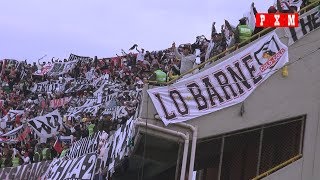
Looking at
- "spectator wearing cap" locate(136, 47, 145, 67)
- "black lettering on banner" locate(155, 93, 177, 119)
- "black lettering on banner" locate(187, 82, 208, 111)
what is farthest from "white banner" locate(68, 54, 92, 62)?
"black lettering on banner" locate(155, 93, 177, 119)

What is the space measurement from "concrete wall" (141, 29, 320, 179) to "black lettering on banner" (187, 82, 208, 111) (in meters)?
0.24

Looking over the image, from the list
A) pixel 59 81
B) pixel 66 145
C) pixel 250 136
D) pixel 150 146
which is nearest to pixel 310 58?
pixel 250 136

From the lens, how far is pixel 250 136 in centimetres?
1591

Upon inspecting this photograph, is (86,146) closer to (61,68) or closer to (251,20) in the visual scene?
(251,20)

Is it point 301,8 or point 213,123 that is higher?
point 301,8

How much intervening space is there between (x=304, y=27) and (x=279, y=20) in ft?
1.83

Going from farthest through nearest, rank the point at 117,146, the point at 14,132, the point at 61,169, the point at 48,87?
the point at 48,87, the point at 14,132, the point at 61,169, the point at 117,146

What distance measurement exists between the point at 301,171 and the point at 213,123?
215cm

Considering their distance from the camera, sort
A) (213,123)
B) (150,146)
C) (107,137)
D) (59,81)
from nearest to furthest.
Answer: (213,123), (150,146), (107,137), (59,81)

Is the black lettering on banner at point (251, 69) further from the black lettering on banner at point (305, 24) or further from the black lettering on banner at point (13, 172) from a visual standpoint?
the black lettering on banner at point (13, 172)

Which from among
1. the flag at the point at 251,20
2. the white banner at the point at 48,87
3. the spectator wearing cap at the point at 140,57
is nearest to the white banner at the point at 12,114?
the white banner at the point at 48,87

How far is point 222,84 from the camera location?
49.0 ft

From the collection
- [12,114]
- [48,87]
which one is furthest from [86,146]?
[48,87]

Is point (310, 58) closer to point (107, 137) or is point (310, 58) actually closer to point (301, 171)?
point (301, 171)
